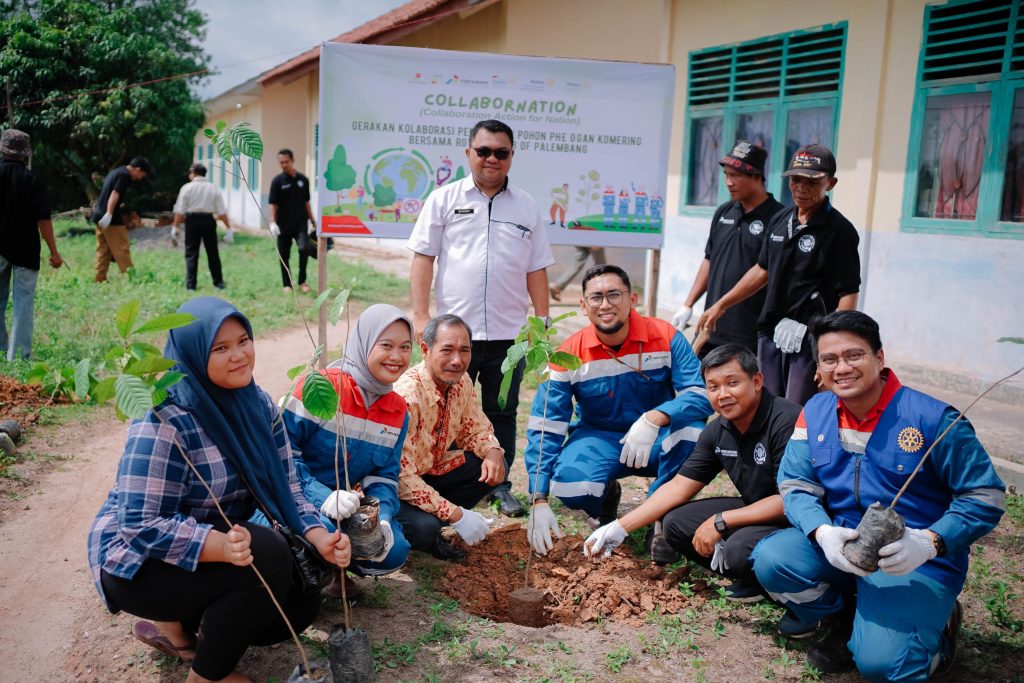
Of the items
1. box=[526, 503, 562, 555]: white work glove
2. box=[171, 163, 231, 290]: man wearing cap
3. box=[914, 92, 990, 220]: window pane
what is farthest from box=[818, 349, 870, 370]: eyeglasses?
box=[171, 163, 231, 290]: man wearing cap

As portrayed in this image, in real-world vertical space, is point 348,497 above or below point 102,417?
above

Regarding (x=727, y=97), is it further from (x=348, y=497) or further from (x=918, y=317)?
(x=348, y=497)

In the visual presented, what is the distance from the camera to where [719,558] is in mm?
3129

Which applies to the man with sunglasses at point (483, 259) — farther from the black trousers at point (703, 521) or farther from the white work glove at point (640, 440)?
the black trousers at point (703, 521)

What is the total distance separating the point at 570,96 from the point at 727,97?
3.10 metres

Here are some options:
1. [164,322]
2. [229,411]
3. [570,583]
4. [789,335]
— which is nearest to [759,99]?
[789,335]

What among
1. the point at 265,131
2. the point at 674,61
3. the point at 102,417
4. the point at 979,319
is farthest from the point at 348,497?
the point at 265,131

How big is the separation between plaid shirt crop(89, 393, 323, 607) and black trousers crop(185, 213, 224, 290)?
27.6 ft

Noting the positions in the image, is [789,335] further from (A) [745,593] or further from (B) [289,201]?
(B) [289,201]

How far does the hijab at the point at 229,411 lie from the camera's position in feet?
7.77

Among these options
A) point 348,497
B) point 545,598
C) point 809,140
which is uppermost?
point 809,140

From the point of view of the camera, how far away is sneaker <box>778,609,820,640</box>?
2889 mm

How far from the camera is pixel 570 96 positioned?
5.59 m

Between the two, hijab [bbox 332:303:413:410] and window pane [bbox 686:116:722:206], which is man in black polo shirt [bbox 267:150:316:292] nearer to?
window pane [bbox 686:116:722:206]
